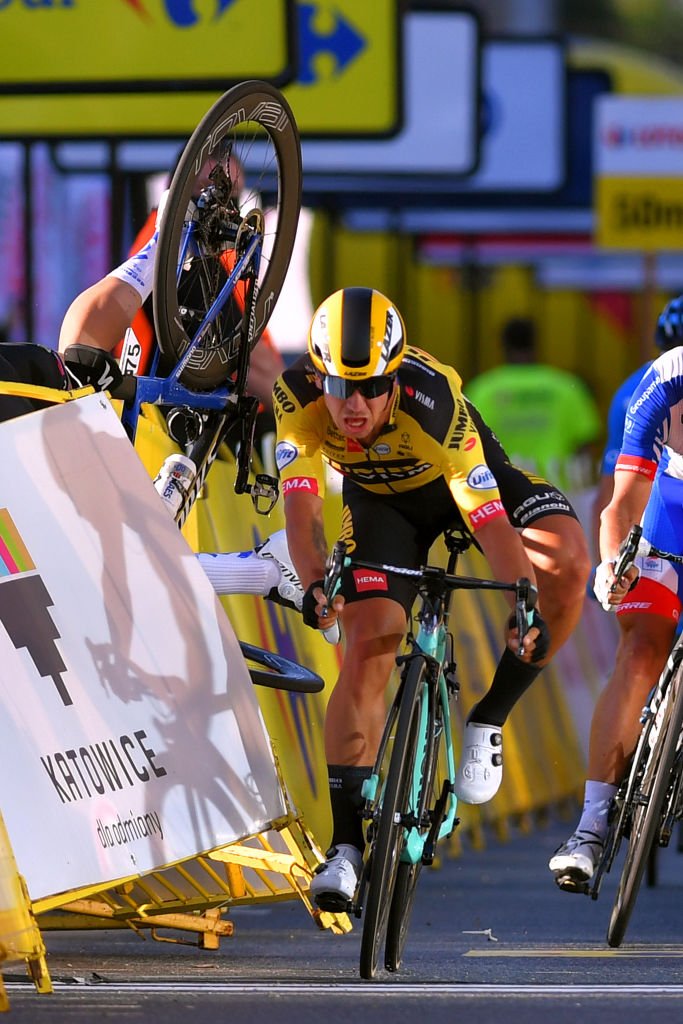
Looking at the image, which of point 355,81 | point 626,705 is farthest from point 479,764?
point 355,81

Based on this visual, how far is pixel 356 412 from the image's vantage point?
24.0ft

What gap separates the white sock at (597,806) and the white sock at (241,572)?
1.23 m

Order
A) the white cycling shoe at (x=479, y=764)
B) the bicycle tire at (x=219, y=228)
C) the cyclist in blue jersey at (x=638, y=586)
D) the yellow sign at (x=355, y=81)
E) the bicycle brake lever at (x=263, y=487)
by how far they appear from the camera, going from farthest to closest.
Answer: the yellow sign at (x=355, y=81) < the bicycle brake lever at (x=263, y=487) < the cyclist in blue jersey at (x=638, y=586) < the bicycle tire at (x=219, y=228) < the white cycling shoe at (x=479, y=764)

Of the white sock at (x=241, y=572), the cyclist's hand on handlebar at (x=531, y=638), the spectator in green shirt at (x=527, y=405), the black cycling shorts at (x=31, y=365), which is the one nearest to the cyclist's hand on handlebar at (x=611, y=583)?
the cyclist's hand on handlebar at (x=531, y=638)

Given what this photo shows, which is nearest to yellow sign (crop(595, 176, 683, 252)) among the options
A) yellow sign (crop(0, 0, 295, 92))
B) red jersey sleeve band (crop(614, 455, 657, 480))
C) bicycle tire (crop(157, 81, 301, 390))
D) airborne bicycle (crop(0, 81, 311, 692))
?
yellow sign (crop(0, 0, 295, 92))

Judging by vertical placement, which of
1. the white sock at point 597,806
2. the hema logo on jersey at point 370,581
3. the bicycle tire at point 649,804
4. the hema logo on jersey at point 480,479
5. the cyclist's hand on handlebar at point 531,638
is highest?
the hema logo on jersey at point 480,479

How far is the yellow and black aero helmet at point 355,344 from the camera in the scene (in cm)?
727

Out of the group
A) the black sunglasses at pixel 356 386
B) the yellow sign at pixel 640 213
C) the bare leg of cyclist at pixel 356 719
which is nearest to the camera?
the black sunglasses at pixel 356 386

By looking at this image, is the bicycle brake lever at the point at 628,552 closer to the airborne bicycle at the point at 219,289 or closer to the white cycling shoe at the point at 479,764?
the white cycling shoe at the point at 479,764

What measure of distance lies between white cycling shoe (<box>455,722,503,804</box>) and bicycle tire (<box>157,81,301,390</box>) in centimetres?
144

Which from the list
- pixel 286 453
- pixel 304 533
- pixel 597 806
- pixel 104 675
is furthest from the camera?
pixel 597 806

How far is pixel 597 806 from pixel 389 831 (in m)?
1.40

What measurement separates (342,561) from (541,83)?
1670 cm

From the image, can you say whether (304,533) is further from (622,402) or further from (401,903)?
(622,402)
